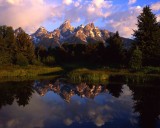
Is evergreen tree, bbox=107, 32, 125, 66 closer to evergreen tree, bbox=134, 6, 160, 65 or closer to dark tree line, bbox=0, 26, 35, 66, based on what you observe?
evergreen tree, bbox=134, 6, 160, 65

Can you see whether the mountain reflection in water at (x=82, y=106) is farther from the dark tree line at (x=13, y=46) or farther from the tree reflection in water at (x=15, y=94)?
the dark tree line at (x=13, y=46)

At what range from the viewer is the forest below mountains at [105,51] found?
62.1 meters

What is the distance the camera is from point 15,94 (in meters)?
40.3

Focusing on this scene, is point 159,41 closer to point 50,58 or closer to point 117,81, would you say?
point 117,81

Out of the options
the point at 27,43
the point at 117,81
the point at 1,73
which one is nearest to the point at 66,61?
the point at 27,43

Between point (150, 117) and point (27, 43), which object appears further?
point (27, 43)

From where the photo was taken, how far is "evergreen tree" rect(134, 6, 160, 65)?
61.9m

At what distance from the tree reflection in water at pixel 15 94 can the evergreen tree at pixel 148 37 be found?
2726cm

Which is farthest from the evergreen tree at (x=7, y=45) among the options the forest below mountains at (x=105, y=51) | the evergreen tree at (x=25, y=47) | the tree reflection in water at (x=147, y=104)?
the tree reflection in water at (x=147, y=104)

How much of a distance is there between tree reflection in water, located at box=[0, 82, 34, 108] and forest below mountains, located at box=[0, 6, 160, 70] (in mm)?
23100

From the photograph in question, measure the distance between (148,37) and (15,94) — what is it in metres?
35.9

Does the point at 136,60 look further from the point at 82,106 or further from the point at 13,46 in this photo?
the point at 13,46

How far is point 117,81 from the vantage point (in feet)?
165

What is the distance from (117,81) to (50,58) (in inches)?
2244
